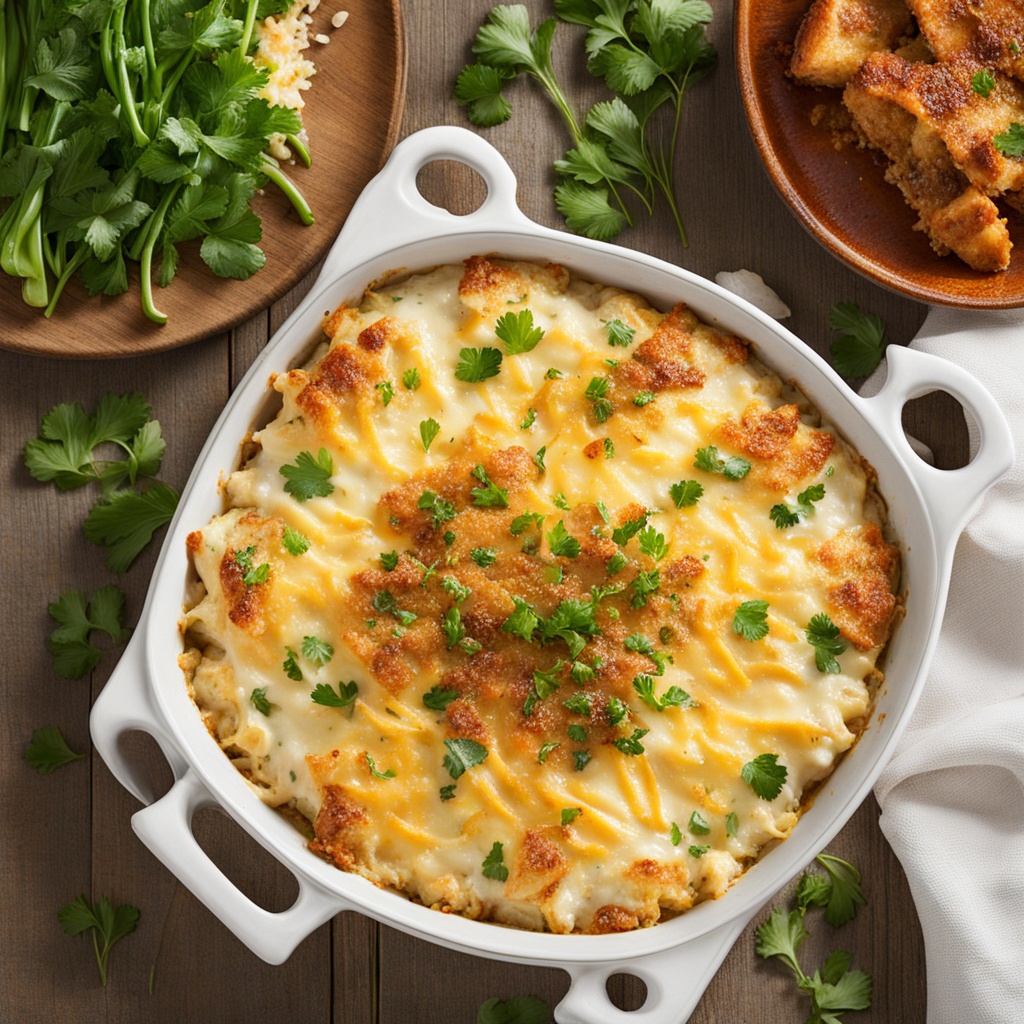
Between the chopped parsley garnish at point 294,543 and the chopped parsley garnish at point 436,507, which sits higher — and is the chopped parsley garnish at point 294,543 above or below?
below

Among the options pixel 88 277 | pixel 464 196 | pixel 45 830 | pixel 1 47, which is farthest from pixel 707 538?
pixel 1 47

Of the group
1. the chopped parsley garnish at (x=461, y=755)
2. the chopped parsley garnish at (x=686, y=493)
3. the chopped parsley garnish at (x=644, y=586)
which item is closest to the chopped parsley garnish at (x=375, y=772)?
the chopped parsley garnish at (x=461, y=755)

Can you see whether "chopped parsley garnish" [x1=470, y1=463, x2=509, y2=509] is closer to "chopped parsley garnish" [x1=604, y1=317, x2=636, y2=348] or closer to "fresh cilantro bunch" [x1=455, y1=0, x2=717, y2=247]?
"chopped parsley garnish" [x1=604, y1=317, x2=636, y2=348]

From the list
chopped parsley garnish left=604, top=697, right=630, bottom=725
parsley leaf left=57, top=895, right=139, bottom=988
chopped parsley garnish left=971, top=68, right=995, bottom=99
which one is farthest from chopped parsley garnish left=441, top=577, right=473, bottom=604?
chopped parsley garnish left=971, top=68, right=995, bottom=99

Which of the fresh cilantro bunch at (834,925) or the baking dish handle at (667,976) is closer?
the baking dish handle at (667,976)

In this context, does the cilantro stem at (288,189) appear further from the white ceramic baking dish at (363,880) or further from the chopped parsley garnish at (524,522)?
the chopped parsley garnish at (524,522)

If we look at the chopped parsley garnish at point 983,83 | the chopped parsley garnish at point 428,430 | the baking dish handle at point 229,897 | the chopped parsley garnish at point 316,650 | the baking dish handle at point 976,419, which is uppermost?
the chopped parsley garnish at point 983,83
